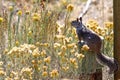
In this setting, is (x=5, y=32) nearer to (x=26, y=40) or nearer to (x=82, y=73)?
(x=26, y=40)

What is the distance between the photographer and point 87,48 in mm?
3852

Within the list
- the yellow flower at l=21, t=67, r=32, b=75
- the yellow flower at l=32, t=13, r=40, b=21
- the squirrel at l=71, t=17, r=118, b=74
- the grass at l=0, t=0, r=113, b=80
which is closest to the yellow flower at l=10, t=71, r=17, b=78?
the grass at l=0, t=0, r=113, b=80

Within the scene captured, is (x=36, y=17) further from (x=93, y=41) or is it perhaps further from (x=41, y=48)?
(x=93, y=41)

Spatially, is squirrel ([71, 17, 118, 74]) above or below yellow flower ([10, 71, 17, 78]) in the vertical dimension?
above

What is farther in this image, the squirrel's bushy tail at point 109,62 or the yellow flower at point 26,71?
the squirrel's bushy tail at point 109,62

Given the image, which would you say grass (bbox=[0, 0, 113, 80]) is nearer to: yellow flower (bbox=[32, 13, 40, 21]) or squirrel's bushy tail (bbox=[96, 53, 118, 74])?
yellow flower (bbox=[32, 13, 40, 21])

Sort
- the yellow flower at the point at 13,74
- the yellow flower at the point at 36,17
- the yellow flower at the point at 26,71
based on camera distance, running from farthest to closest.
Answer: the yellow flower at the point at 36,17 → the yellow flower at the point at 13,74 → the yellow flower at the point at 26,71

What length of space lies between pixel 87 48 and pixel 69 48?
0.20 m

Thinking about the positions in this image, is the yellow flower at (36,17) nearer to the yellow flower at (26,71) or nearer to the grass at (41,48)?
the grass at (41,48)

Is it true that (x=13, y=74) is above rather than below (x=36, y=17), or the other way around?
below

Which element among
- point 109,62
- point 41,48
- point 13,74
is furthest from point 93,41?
point 13,74

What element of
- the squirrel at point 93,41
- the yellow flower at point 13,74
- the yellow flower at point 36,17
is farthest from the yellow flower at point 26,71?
the yellow flower at point 36,17

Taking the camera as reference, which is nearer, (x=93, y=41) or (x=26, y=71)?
(x=26, y=71)

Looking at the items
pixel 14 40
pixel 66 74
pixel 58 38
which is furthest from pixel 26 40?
pixel 66 74
